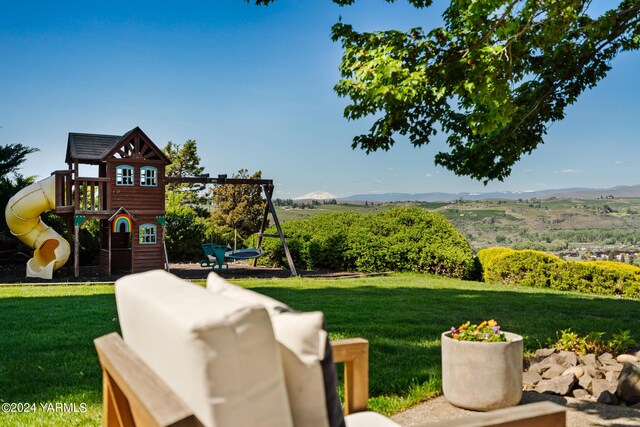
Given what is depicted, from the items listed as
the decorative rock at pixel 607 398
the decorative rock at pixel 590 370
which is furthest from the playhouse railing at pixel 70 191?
the decorative rock at pixel 607 398

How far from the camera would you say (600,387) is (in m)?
4.81

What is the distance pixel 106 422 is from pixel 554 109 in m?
9.21

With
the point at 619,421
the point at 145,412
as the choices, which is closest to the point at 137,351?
the point at 145,412

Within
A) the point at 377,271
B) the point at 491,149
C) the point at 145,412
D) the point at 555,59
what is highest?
the point at 555,59

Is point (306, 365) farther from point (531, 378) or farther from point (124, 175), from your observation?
point (124, 175)

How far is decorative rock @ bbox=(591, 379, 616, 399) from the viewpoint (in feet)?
15.7

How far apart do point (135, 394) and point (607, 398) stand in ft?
14.2

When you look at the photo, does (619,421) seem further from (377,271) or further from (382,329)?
(377,271)

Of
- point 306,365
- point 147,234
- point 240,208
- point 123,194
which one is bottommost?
point 147,234

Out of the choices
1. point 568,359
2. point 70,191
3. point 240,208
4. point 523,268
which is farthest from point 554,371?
point 240,208

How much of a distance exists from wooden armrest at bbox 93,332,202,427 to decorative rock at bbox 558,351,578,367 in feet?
14.8

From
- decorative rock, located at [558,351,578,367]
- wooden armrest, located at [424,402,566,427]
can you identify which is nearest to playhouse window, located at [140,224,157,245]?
decorative rock, located at [558,351,578,367]

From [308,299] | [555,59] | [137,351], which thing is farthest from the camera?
[308,299]

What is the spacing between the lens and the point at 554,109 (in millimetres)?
9578
